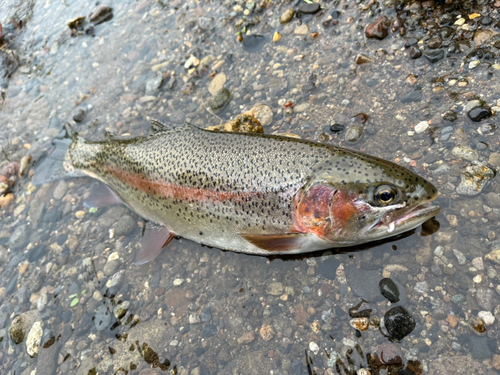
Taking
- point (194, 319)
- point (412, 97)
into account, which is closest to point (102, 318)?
point (194, 319)

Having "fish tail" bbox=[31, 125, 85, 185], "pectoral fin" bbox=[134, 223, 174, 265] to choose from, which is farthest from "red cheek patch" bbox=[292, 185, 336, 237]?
"fish tail" bbox=[31, 125, 85, 185]

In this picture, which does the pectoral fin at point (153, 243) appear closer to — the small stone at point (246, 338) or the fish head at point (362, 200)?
the small stone at point (246, 338)

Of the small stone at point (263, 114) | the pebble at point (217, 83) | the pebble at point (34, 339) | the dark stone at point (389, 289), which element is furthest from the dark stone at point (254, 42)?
the pebble at point (34, 339)

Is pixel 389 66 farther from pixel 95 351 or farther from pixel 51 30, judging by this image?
pixel 51 30

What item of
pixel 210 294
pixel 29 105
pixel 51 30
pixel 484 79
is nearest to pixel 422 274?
pixel 210 294

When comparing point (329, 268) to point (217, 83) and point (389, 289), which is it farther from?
point (217, 83)

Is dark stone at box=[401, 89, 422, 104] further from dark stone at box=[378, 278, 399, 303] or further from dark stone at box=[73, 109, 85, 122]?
dark stone at box=[73, 109, 85, 122]
